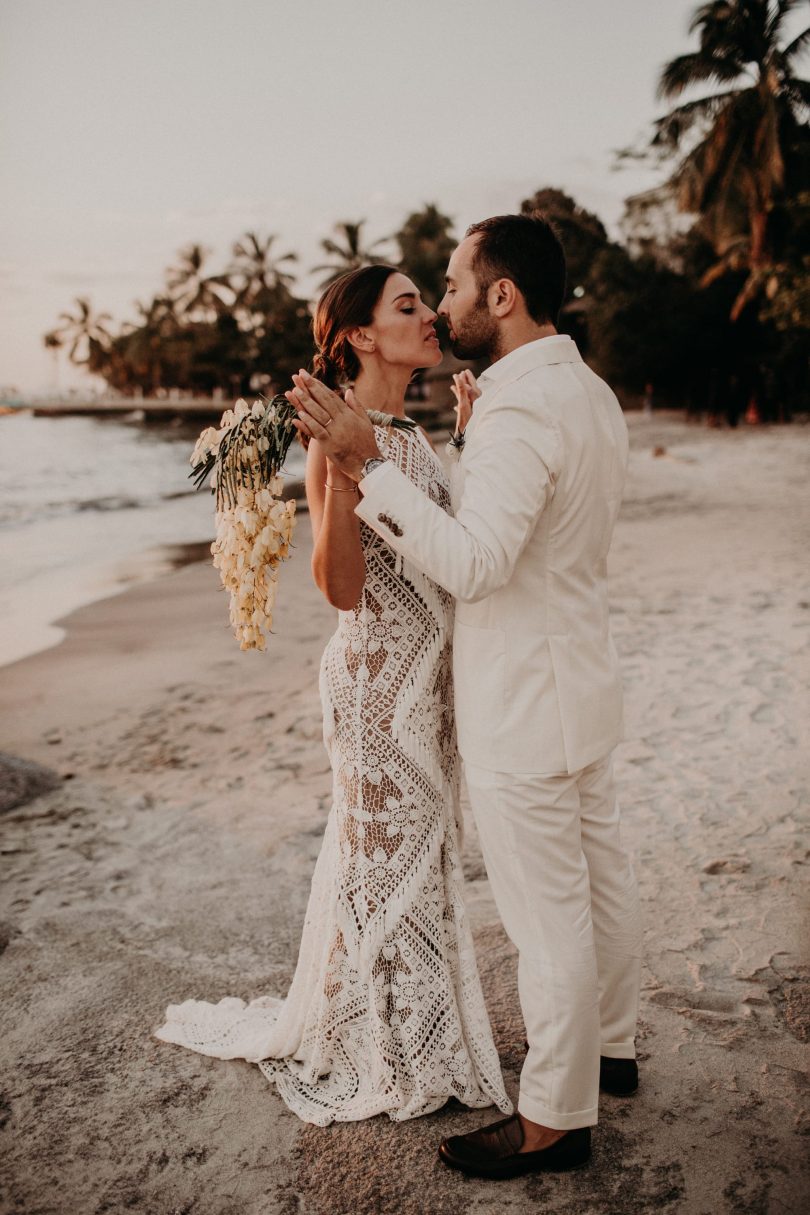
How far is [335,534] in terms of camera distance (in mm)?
2408

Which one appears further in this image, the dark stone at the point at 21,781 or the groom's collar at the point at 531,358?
the dark stone at the point at 21,781

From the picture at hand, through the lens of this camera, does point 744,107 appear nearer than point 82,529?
No

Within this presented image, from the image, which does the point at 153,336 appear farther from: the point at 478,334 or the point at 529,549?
the point at 529,549

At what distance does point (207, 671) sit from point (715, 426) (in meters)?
24.2

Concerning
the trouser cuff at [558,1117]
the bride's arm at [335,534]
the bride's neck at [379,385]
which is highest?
the bride's neck at [379,385]

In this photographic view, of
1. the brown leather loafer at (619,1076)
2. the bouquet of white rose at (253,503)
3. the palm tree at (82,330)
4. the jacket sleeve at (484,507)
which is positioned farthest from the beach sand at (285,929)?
the palm tree at (82,330)

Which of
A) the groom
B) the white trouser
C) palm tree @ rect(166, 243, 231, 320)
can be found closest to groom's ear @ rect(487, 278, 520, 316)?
the groom

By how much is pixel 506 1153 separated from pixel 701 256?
121 feet

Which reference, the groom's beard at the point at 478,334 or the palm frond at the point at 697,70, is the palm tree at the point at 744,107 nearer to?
the palm frond at the point at 697,70

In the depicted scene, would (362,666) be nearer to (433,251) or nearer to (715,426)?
(715,426)

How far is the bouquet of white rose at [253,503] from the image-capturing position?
8.11 feet

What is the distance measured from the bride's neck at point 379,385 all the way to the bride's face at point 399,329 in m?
0.04

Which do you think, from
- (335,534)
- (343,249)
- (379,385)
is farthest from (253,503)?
(343,249)

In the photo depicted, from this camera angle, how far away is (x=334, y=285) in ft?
8.99
